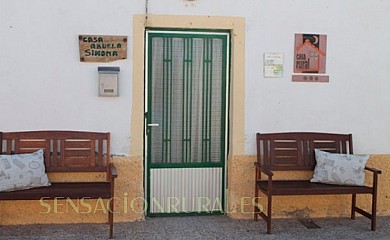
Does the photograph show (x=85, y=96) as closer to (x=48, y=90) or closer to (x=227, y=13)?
(x=48, y=90)

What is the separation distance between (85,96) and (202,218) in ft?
6.31

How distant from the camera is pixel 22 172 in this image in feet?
16.2

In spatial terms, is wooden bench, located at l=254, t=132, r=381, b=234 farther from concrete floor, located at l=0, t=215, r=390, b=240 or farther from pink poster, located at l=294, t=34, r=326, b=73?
pink poster, located at l=294, t=34, r=326, b=73

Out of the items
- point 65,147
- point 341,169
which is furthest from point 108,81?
point 341,169

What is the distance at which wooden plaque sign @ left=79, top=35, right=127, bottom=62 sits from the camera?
5406mm

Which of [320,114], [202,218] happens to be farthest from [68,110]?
[320,114]

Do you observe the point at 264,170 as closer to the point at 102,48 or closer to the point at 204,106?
the point at 204,106

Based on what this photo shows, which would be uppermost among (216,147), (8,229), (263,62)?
(263,62)

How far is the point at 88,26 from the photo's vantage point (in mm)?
5422

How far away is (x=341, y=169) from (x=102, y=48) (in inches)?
115

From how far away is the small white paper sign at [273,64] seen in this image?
5742mm

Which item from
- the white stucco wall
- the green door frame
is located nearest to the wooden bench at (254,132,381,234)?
the white stucco wall

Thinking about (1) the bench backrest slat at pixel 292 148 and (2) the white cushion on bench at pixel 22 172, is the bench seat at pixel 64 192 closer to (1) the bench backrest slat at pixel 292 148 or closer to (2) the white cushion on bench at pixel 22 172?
(2) the white cushion on bench at pixel 22 172

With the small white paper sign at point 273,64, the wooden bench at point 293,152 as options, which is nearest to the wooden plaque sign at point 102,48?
the small white paper sign at point 273,64
